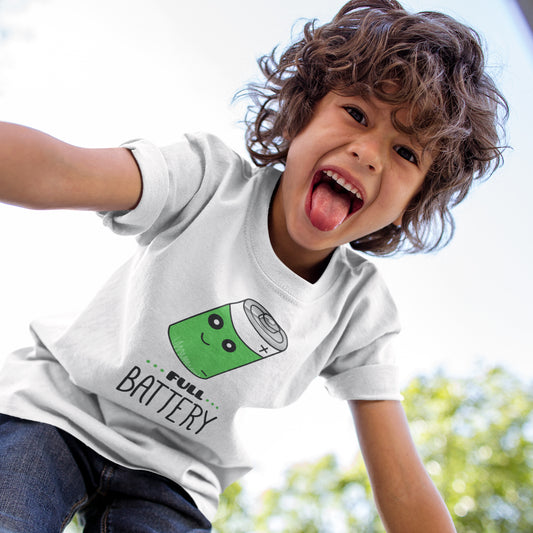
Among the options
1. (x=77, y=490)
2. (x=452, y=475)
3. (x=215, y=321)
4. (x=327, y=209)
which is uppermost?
(x=327, y=209)

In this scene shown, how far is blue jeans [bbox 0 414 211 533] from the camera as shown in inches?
28.0

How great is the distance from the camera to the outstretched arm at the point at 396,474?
0.85 metres

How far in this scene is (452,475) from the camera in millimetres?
2648

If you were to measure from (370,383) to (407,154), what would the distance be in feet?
1.10

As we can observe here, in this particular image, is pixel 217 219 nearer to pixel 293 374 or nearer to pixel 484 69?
pixel 293 374

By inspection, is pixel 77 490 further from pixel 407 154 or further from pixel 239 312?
pixel 407 154

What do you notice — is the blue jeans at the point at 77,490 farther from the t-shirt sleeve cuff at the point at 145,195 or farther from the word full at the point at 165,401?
the t-shirt sleeve cuff at the point at 145,195

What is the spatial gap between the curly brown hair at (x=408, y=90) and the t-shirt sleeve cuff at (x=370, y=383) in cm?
23

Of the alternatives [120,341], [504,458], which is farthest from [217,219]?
[504,458]

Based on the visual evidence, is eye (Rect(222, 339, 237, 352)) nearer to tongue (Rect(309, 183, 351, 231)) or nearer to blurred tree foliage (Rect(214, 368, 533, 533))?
tongue (Rect(309, 183, 351, 231))

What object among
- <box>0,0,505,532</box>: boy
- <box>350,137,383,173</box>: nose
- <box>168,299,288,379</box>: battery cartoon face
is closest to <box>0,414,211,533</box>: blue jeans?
<box>0,0,505,532</box>: boy

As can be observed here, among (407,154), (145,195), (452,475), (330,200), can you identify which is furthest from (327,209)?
(452,475)

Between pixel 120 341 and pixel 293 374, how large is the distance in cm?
25

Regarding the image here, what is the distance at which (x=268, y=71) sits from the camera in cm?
104
